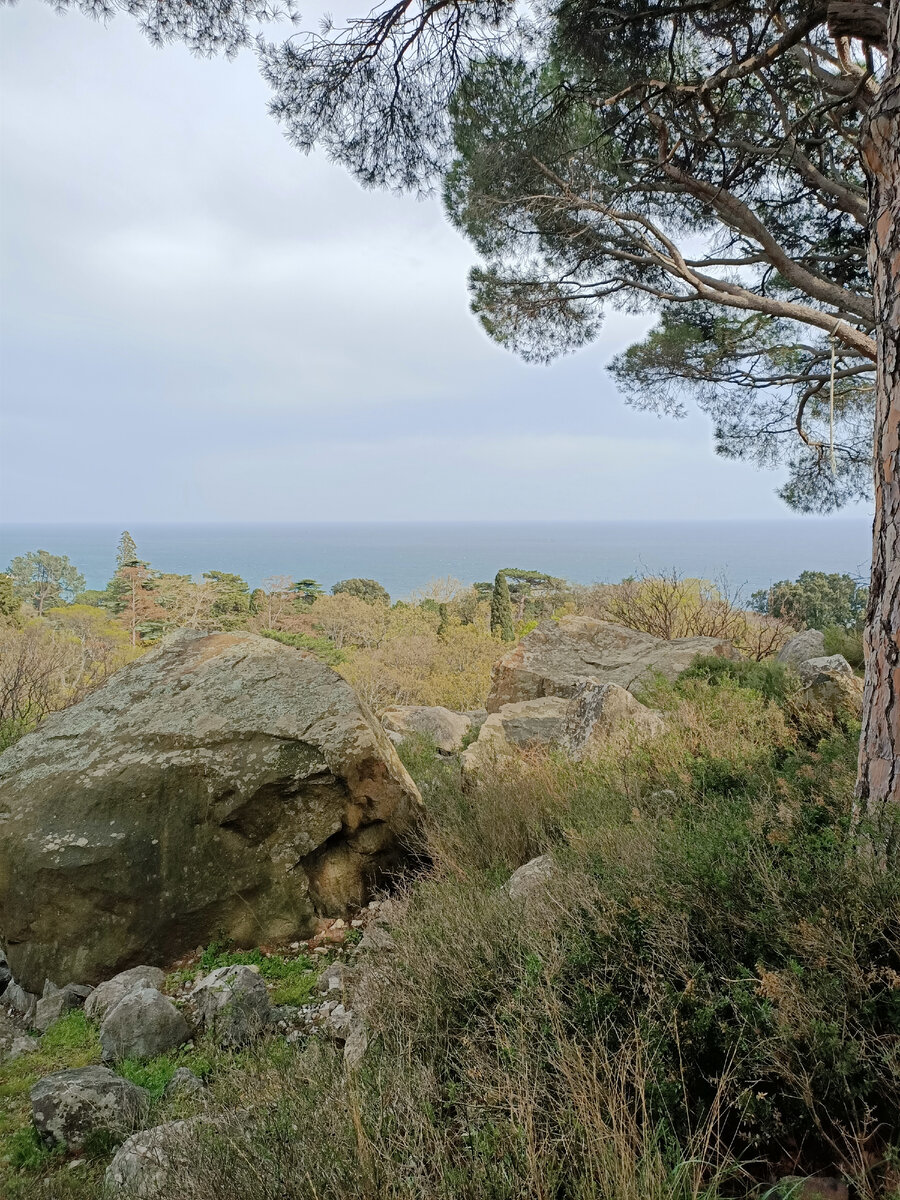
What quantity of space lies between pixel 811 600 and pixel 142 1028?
646 inches

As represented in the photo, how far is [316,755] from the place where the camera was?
14.6 ft

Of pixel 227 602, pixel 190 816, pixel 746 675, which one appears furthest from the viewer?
pixel 227 602

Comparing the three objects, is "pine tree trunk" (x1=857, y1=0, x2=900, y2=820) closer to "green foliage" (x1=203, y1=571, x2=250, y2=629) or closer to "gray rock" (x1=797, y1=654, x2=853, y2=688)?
"gray rock" (x1=797, y1=654, x2=853, y2=688)

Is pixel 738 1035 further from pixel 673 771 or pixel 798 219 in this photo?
pixel 798 219

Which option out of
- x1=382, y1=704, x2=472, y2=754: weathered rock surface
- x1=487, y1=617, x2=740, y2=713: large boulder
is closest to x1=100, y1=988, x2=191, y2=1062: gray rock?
x1=382, y1=704, x2=472, y2=754: weathered rock surface

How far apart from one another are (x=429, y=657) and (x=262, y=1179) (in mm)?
19415

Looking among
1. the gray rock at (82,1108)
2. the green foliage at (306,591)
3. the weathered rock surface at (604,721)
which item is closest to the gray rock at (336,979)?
the gray rock at (82,1108)

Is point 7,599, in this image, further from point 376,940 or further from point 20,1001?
point 376,940

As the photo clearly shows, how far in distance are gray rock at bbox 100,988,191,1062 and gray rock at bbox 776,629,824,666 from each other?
23.5 ft

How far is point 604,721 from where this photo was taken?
223 inches

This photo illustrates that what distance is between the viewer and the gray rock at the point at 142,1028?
9.85ft

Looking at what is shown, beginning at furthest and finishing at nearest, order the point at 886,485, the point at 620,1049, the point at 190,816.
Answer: the point at 190,816
the point at 886,485
the point at 620,1049

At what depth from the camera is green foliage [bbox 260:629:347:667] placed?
69.4 feet

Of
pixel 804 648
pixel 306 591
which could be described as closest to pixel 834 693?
pixel 804 648
